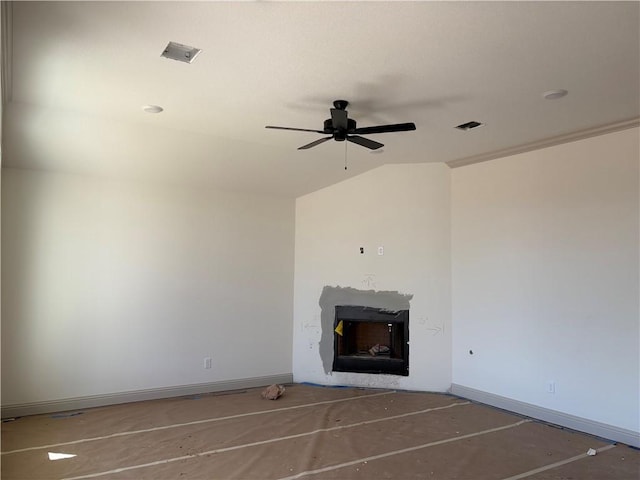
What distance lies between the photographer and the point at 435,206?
5656 millimetres

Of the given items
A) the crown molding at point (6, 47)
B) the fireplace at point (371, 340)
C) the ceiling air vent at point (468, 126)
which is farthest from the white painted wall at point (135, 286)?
the ceiling air vent at point (468, 126)

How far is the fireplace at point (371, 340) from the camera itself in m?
5.70

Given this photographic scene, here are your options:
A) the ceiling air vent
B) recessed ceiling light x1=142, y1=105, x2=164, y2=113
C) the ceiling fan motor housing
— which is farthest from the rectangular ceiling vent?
the ceiling air vent

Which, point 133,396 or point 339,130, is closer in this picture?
point 339,130

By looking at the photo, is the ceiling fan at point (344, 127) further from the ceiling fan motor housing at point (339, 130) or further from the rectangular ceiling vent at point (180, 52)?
the rectangular ceiling vent at point (180, 52)

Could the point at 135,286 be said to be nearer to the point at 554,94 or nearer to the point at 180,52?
the point at 180,52

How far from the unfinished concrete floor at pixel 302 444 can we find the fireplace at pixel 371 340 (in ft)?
2.29

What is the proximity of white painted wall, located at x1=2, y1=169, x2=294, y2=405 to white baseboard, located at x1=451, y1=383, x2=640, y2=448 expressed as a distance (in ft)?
8.09

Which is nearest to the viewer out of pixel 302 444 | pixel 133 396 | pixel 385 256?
pixel 302 444

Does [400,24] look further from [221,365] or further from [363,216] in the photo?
[221,365]

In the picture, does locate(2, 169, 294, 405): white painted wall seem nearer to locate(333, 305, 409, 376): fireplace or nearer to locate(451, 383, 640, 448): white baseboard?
locate(333, 305, 409, 376): fireplace

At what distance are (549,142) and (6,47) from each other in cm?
465

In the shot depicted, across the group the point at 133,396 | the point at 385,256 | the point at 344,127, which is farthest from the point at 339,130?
the point at 133,396

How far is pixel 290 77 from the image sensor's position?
3.11 m
